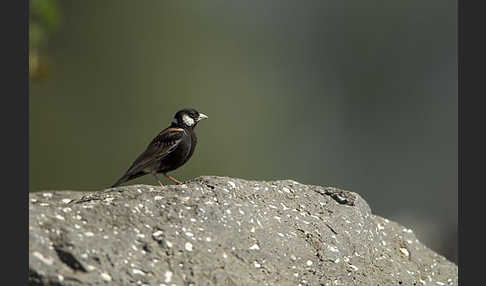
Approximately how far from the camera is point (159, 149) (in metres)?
6.16

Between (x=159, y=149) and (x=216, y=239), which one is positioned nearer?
(x=216, y=239)

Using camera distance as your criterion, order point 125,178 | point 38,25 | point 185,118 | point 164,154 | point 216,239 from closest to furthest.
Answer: point 216,239 < point 125,178 < point 164,154 < point 185,118 < point 38,25

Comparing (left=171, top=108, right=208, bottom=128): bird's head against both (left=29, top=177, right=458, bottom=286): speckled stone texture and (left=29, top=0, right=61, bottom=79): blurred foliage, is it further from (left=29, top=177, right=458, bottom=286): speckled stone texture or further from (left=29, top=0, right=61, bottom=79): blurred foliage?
(left=29, top=0, right=61, bottom=79): blurred foliage

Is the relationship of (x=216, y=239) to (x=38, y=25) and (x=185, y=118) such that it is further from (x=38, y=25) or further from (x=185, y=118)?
(x=38, y=25)

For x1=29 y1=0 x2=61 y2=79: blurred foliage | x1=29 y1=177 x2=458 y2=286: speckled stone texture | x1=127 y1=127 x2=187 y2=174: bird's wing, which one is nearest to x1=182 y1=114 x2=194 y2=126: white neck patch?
x1=127 y1=127 x2=187 y2=174: bird's wing

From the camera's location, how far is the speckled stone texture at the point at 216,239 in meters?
3.86

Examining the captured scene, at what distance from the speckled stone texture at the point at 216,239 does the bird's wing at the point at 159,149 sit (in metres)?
1.23

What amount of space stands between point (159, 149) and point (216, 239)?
202 cm

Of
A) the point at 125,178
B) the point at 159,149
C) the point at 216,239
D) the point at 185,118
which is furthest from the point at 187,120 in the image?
the point at 216,239

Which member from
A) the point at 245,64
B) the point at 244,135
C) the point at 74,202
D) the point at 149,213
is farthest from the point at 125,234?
the point at 245,64

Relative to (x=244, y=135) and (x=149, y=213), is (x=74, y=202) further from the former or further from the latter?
(x=244, y=135)

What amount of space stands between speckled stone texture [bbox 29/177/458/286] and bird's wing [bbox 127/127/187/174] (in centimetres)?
123

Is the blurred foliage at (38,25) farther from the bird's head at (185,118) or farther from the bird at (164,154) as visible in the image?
the bird at (164,154)

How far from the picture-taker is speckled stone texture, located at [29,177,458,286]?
3.86m
